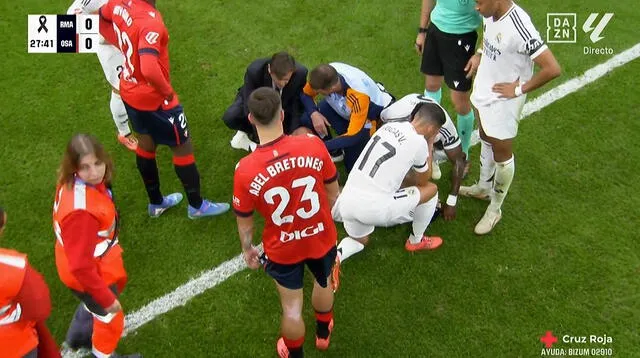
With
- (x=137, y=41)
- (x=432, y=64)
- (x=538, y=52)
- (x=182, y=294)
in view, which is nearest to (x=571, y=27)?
(x=432, y=64)

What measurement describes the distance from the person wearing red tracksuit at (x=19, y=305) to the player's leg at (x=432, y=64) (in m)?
3.85

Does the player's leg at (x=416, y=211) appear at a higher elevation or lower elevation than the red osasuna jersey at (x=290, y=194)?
lower

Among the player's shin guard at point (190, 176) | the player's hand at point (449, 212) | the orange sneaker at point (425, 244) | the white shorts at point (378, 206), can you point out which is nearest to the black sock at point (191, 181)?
the player's shin guard at point (190, 176)

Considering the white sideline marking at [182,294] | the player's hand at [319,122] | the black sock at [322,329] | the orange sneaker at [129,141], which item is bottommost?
the white sideline marking at [182,294]

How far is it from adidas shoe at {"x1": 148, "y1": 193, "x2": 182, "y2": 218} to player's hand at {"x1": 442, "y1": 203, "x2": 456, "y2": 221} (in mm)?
2456

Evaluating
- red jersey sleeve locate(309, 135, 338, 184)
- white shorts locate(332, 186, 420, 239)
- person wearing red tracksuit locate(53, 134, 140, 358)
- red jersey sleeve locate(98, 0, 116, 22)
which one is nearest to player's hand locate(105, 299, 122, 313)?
person wearing red tracksuit locate(53, 134, 140, 358)

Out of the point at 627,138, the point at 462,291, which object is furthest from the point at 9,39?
the point at 627,138

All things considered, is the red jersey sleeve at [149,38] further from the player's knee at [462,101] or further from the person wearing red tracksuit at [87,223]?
the player's knee at [462,101]

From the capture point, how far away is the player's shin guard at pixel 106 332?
3.88 meters

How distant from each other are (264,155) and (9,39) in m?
5.63

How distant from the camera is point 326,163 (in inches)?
136

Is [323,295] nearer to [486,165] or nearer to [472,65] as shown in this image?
[486,165]

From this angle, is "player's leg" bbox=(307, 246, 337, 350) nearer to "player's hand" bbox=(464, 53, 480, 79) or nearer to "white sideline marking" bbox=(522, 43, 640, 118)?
"player's hand" bbox=(464, 53, 480, 79)

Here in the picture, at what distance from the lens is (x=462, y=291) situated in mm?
4852
